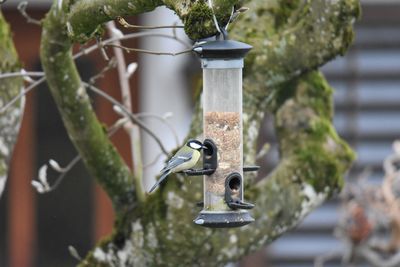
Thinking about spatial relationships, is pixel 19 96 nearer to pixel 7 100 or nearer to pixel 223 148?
pixel 7 100

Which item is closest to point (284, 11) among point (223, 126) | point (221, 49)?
point (223, 126)

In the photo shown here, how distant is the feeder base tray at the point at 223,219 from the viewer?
364 cm

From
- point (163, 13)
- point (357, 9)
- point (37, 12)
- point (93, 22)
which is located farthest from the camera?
point (37, 12)

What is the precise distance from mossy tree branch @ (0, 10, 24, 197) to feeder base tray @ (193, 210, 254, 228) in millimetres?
1161

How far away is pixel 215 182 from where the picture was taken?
3803 mm

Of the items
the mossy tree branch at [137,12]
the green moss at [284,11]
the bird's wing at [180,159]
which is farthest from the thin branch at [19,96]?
the green moss at [284,11]

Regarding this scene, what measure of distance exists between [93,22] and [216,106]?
1.45 feet

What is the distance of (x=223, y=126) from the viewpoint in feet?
12.3

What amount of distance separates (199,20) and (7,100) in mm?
1614

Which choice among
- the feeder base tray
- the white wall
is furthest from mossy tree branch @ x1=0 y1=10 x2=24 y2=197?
the white wall

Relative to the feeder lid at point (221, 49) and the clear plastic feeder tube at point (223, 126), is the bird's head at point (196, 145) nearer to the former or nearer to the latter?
the clear plastic feeder tube at point (223, 126)

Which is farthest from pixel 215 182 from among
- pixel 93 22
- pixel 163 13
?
pixel 163 13

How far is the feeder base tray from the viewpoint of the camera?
3.64 meters

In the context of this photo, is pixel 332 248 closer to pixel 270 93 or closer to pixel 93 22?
pixel 270 93
